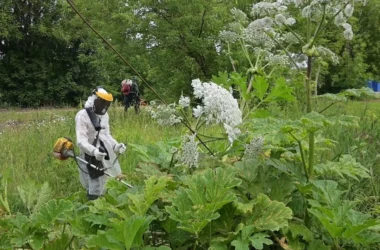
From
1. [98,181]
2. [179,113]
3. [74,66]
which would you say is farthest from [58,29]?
[179,113]

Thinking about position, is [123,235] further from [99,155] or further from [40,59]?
[40,59]

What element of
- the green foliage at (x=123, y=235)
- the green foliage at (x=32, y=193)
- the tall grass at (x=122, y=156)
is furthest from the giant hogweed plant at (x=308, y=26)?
the green foliage at (x=32, y=193)

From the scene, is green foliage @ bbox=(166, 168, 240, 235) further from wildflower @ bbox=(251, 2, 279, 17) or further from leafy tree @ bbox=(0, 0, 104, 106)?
leafy tree @ bbox=(0, 0, 104, 106)

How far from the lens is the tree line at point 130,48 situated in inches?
388

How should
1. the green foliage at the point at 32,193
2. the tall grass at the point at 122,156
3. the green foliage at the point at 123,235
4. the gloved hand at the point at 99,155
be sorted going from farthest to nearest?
the gloved hand at the point at 99,155 < the tall grass at the point at 122,156 < the green foliage at the point at 32,193 < the green foliage at the point at 123,235

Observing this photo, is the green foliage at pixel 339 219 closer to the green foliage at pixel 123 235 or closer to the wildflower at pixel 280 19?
the green foliage at pixel 123 235

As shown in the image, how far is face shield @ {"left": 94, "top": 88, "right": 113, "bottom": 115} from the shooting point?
425 centimetres

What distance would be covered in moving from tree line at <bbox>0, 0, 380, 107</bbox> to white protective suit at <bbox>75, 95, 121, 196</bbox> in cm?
168

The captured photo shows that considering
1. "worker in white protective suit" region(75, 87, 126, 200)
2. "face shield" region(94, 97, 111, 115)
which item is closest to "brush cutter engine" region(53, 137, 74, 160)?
"worker in white protective suit" region(75, 87, 126, 200)

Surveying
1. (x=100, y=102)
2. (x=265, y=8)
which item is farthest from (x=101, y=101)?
(x=265, y=8)

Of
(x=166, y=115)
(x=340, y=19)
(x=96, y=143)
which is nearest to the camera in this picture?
(x=166, y=115)

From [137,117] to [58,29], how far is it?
22659 millimetres

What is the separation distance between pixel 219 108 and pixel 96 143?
8.41 ft

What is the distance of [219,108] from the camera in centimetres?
191
